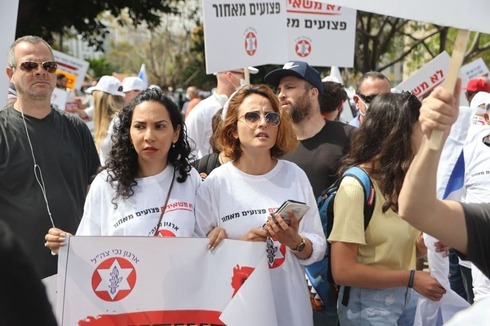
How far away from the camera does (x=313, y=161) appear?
4969mm

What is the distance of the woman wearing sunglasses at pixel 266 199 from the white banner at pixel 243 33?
97.8 inches

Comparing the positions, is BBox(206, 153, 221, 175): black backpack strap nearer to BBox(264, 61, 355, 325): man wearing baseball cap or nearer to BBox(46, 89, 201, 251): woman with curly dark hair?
BBox(264, 61, 355, 325): man wearing baseball cap

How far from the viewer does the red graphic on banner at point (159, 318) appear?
3.51 metres

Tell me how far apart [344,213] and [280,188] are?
338mm

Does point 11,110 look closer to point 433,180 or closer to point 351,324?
point 351,324

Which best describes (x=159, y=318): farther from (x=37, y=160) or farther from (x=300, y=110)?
(x=300, y=110)

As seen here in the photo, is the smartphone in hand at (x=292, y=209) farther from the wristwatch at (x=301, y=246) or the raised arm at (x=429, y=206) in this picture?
the raised arm at (x=429, y=206)

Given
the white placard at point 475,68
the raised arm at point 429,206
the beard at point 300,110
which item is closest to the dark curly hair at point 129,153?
the beard at point 300,110

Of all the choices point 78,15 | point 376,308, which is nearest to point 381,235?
point 376,308

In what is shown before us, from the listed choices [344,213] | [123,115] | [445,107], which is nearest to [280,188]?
[344,213]

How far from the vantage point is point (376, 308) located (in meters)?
3.77

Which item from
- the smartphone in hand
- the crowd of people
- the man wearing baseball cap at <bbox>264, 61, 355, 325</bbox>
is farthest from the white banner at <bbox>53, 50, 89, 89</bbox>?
the smartphone in hand

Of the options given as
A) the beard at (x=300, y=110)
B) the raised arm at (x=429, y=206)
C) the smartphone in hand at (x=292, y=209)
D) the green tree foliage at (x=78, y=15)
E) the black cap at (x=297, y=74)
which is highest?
the green tree foliage at (x=78, y=15)

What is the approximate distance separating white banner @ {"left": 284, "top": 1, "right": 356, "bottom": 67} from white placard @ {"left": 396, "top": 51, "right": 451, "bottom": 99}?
93 cm
